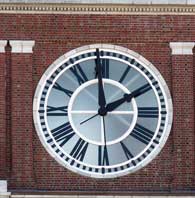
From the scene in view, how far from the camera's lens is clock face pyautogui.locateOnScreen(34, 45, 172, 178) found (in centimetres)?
3744

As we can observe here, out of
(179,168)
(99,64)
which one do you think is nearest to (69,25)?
(99,64)

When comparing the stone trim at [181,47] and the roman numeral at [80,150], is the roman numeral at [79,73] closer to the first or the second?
the roman numeral at [80,150]

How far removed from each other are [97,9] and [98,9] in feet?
0.07

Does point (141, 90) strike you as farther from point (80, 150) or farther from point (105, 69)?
point (80, 150)

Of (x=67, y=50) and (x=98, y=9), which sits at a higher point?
(x=98, y=9)

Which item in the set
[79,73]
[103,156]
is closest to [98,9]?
[79,73]

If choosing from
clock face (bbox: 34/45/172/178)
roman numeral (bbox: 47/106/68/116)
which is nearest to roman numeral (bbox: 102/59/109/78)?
clock face (bbox: 34/45/172/178)

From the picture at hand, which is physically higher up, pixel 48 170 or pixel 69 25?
pixel 69 25

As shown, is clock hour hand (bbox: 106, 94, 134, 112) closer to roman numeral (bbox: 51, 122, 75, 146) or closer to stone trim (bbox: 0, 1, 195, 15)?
roman numeral (bbox: 51, 122, 75, 146)

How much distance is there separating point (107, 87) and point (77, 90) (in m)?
0.60

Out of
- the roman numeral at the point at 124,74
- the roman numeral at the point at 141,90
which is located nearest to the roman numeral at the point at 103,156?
the roman numeral at the point at 141,90

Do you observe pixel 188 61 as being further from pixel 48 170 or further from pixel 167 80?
pixel 48 170

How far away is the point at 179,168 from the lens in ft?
123

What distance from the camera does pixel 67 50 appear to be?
3797 centimetres
